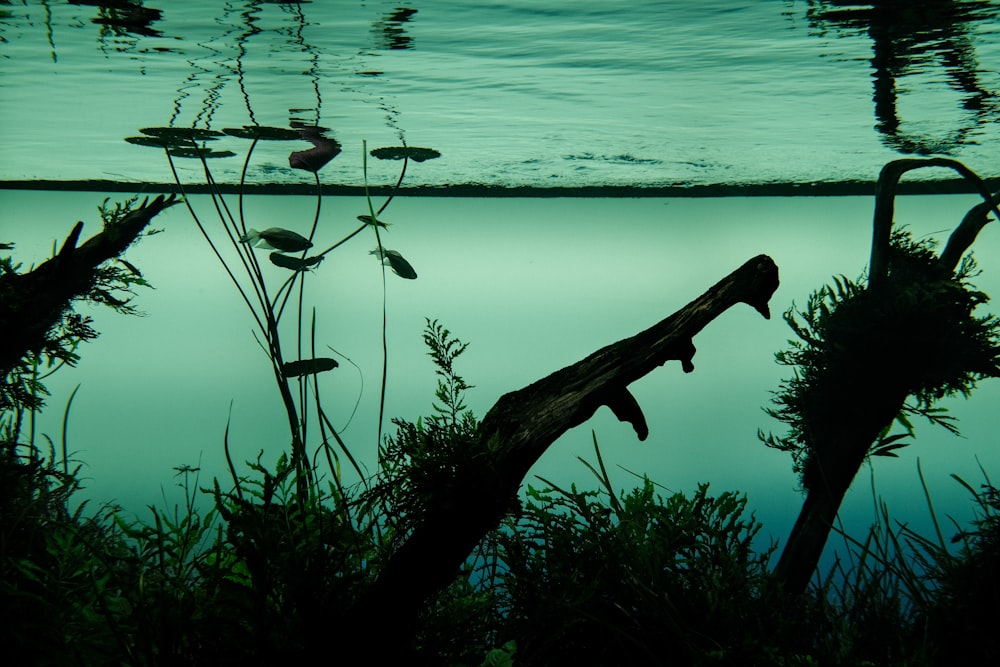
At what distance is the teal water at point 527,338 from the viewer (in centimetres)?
349

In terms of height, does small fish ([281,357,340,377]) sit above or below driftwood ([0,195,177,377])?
above

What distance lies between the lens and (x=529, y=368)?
3.68 meters

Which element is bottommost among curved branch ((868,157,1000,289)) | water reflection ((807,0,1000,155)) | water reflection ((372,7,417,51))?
water reflection ((372,7,417,51))

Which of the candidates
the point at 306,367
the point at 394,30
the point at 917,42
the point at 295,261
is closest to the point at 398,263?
the point at 295,261

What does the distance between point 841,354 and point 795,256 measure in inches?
80.3

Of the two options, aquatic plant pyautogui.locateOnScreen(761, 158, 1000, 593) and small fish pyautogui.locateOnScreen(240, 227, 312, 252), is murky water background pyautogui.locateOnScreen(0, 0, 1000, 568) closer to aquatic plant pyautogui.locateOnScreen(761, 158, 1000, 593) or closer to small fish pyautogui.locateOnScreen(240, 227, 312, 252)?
aquatic plant pyautogui.locateOnScreen(761, 158, 1000, 593)

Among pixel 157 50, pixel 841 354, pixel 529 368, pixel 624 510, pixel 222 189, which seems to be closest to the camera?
pixel 624 510

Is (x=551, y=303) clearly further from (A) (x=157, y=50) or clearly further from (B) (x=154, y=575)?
(B) (x=154, y=575)

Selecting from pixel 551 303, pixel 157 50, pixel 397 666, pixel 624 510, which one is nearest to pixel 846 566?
pixel 624 510

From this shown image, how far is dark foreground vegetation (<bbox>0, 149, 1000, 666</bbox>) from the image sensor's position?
1471 mm

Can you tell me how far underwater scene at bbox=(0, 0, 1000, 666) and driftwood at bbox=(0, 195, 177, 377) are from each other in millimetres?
13

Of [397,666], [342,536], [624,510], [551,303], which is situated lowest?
[397,666]

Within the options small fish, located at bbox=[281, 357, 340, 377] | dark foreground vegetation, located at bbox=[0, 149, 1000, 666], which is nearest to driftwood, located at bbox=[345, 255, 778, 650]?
dark foreground vegetation, located at bbox=[0, 149, 1000, 666]

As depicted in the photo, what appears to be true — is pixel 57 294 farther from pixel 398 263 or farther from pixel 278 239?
pixel 398 263
